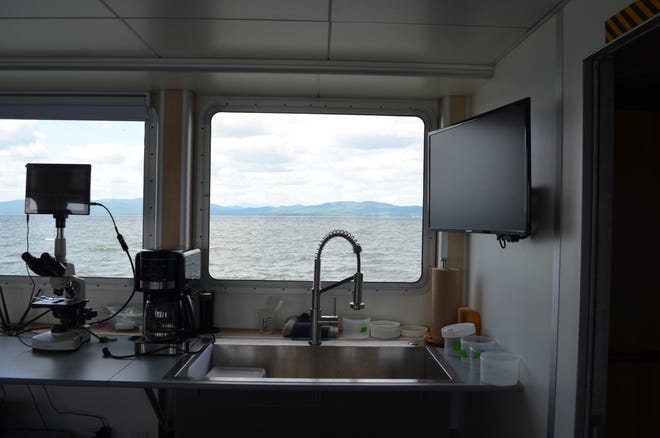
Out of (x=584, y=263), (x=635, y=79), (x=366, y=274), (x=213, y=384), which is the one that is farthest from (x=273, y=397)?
(x=635, y=79)

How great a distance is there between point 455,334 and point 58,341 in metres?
1.97

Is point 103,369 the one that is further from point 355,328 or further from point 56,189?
point 355,328

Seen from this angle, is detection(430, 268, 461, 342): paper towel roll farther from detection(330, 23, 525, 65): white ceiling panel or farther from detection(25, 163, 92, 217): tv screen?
detection(25, 163, 92, 217): tv screen

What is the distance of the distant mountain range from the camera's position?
114 inches

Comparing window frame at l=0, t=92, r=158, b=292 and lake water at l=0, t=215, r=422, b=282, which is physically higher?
window frame at l=0, t=92, r=158, b=292

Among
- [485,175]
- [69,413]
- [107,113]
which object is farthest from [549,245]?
[69,413]

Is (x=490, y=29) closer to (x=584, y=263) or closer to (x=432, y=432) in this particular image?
(x=584, y=263)

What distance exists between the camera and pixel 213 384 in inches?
74.4

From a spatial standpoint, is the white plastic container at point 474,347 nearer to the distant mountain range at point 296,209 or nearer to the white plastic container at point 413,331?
the white plastic container at point 413,331

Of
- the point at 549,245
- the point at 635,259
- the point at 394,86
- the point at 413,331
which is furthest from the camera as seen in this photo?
the point at 413,331

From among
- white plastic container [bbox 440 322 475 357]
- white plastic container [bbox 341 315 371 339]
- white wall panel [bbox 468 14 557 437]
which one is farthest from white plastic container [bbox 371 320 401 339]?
white wall panel [bbox 468 14 557 437]

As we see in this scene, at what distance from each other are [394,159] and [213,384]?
1.74 metres

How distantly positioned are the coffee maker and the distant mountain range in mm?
679

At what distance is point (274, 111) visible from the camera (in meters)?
2.88
